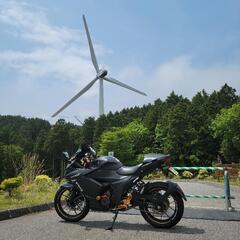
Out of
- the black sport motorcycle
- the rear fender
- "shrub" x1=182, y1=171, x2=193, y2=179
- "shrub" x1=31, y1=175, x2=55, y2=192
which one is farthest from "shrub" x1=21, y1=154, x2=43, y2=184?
"shrub" x1=182, y1=171, x2=193, y2=179

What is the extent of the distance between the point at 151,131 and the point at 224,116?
1186 inches

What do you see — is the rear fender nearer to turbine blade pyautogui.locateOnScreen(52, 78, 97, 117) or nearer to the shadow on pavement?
the shadow on pavement

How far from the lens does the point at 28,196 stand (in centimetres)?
1246

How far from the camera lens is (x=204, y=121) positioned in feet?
226

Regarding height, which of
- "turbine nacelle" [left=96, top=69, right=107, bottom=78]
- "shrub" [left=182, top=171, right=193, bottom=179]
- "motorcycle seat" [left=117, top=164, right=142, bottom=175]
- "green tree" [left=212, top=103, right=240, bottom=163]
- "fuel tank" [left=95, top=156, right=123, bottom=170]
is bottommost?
"motorcycle seat" [left=117, top=164, right=142, bottom=175]

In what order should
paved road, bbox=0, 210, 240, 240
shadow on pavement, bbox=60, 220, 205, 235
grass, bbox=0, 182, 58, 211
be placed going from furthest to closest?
1. grass, bbox=0, 182, 58, 211
2. shadow on pavement, bbox=60, 220, 205, 235
3. paved road, bbox=0, 210, 240, 240

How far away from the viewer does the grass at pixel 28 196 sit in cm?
1046

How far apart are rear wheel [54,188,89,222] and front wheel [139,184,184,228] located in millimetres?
1087

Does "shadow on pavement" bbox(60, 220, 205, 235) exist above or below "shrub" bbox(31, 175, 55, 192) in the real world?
below

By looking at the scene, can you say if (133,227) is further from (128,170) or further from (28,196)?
(28,196)

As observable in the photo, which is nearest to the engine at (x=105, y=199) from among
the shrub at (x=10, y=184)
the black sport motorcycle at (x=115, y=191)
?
the black sport motorcycle at (x=115, y=191)

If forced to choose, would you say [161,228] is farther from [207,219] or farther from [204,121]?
[204,121]

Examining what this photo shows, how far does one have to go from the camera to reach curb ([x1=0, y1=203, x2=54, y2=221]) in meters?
8.98

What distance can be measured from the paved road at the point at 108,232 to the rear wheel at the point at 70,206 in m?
0.13
